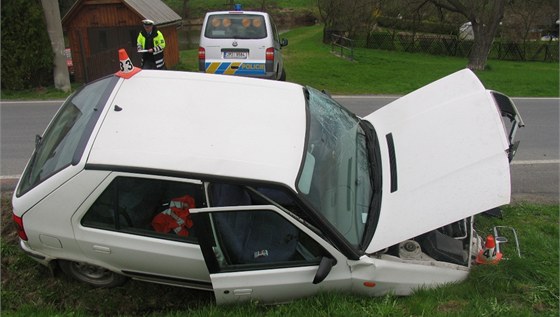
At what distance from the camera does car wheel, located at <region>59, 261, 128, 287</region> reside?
3.76 metres

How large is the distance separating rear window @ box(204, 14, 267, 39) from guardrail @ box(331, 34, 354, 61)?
1040 cm

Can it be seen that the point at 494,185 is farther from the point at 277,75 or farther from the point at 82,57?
the point at 82,57

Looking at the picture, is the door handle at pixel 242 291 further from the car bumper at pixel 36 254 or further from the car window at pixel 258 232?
the car bumper at pixel 36 254

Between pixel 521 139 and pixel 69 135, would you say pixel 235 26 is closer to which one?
pixel 521 139

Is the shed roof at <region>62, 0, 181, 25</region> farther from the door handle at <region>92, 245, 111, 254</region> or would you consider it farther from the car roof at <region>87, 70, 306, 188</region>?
the door handle at <region>92, 245, 111, 254</region>

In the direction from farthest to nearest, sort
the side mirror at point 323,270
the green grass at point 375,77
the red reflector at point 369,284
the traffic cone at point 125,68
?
the green grass at point 375,77
the traffic cone at point 125,68
the red reflector at point 369,284
the side mirror at point 323,270

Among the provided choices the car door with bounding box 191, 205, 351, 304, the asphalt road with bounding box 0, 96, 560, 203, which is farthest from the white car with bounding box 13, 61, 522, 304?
the asphalt road with bounding box 0, 96, 560, 203

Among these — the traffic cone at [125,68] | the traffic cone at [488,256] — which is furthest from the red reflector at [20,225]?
the traffic cone at [488,256]

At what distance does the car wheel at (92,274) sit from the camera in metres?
3.76

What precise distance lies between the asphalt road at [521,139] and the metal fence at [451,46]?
54.9 ft

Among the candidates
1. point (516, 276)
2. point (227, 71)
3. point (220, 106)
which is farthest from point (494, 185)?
point (227, 71)

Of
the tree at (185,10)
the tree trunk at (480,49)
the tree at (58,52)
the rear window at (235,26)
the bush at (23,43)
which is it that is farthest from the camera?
the tree at (185,10)

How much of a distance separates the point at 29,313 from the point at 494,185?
3567mm

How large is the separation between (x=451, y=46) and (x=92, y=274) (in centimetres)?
2733
